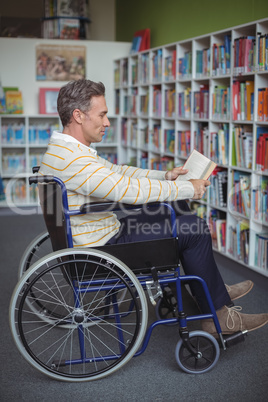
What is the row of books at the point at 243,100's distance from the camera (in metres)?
3.27

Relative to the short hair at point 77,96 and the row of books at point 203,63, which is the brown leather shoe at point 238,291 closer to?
the short hair at point 77,96

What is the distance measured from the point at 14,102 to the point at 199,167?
13.1 feet

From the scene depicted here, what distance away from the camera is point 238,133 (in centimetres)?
343

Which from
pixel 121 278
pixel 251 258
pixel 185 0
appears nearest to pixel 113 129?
pixel 185 0

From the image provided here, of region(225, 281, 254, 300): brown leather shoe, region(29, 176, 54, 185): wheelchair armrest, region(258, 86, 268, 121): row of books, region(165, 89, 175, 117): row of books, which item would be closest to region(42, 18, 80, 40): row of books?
region(165, 89, 175, 117): row of books

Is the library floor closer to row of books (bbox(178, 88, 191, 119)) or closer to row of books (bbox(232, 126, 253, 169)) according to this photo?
row of books (bbox(232, 126, 253, 169))

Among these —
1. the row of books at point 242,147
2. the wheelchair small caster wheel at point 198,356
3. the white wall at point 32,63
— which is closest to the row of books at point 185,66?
the row of books at point 242,147

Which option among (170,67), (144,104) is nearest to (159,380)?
(170,67)

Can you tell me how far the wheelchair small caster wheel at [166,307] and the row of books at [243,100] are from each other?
1373 mm

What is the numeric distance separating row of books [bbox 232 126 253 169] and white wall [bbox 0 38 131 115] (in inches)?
113

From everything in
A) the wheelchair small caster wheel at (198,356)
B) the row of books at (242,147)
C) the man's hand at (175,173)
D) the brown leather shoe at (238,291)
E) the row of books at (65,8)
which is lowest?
the wheelchair small caster wheel at (198,356)

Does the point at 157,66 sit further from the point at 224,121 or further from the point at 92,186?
→ the point at 92,186

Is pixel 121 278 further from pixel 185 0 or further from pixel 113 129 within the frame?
pixel 113 129

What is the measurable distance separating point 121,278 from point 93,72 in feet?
14.6
